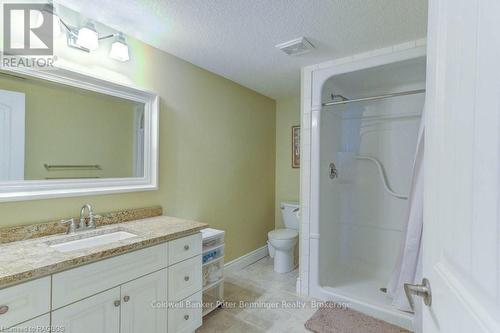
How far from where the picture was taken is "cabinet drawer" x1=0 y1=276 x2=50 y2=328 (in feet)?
3.29

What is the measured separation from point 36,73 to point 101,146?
56cm

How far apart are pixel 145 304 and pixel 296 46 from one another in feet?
6.79

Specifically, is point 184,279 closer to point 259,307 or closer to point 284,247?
point 259,307

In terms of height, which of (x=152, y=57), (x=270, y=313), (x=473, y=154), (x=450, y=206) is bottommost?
(x=270, y=313)

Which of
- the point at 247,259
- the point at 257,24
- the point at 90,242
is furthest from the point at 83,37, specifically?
the point at 247,259

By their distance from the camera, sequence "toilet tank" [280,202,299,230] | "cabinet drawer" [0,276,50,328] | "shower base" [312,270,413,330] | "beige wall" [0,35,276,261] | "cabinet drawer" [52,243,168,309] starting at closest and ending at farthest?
1. "cabinet drawer" [0,276,50,328]
2. "cabinet drawer" [52,243,168,309]
3. "beige wall" [0,35,276,261]
4. "shower base" [312,270,413,330]
5. "toilet tank" [280,202,299,230]

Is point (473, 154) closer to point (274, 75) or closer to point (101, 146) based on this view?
point (101, 146)

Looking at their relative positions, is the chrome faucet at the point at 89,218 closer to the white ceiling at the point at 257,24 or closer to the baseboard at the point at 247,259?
the white ceiling at the point at 257,24

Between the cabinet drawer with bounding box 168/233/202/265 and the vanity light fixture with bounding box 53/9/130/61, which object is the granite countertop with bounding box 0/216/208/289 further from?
the vanity light fixture with bounding box 53/9/130/61

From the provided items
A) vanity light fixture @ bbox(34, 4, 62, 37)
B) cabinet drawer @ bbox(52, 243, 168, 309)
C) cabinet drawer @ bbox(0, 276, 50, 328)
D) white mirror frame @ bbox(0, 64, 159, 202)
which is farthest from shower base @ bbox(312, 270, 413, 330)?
vanity light fixture @ bbox(34, 4, 62, 37)

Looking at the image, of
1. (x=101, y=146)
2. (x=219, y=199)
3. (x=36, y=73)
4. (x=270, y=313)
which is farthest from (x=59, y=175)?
(x=270, y=313)

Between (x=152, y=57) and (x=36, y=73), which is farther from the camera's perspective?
(x=152, y=57)

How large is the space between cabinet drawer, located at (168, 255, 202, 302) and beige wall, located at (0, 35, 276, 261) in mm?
614

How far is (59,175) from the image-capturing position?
64.3 inches
